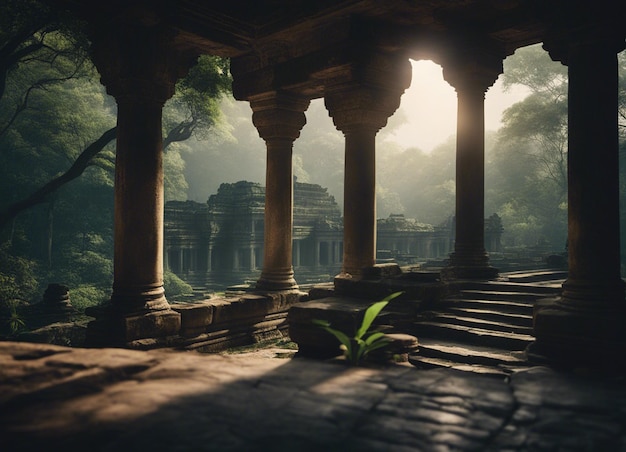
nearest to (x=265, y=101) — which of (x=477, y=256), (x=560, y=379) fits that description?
(x=477, y=256)

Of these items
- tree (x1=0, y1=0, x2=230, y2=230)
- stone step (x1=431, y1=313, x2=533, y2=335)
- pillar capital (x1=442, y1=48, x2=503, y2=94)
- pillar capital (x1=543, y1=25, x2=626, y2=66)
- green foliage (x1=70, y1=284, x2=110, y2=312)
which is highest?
tree (x1=0, y1=0, x2=230, y2=230)

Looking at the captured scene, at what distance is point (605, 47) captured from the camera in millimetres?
5152

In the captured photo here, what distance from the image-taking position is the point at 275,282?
29.0 ft

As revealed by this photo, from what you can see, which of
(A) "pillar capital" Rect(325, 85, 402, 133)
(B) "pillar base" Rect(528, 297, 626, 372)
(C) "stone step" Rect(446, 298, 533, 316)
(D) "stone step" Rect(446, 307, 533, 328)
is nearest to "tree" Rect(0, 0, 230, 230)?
(A) "pillar capital" Rect(325, 85, 402, 133)

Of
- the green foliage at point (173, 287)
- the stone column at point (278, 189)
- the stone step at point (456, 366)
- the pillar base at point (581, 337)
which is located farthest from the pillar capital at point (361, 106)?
the green foliage at point (173, 287)

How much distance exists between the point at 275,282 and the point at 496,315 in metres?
3.59

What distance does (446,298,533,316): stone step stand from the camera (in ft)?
22.2

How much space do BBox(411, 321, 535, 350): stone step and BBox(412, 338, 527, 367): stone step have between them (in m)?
0.11

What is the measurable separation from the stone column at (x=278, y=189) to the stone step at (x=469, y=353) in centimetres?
317

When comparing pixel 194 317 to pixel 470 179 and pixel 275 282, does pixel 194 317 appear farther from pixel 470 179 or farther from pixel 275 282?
pixel 470 179

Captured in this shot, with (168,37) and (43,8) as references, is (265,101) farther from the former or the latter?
(43,8)

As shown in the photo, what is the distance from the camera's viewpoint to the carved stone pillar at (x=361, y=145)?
25.3ft

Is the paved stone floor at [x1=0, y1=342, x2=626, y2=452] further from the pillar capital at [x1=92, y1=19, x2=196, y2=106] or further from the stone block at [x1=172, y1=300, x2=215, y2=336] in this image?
the pillar capital at [x1=92, y1=19, x2=196, y2=106]

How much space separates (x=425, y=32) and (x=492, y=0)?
4.64 ft
